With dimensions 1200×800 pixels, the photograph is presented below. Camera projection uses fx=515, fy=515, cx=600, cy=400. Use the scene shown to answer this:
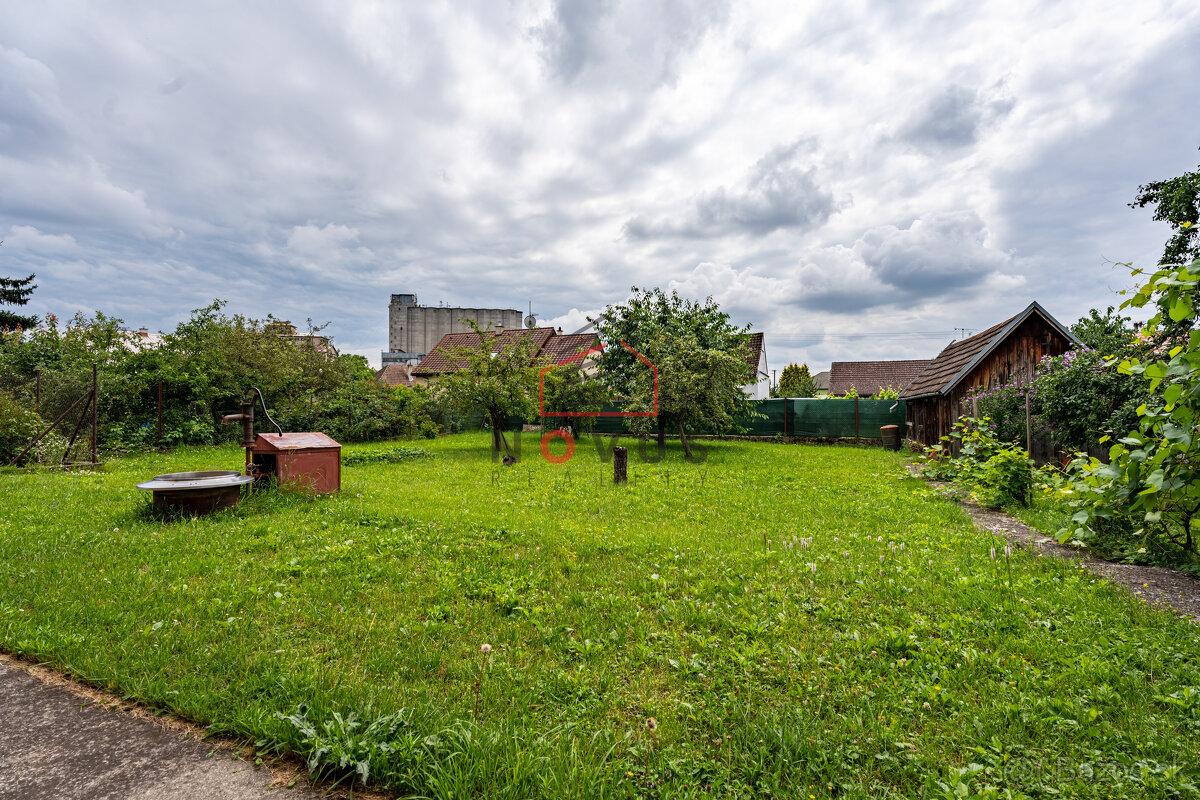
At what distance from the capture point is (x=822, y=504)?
303 inches

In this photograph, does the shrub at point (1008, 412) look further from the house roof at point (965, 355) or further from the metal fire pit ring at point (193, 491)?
the metal fire pit ring at point (193, 491)

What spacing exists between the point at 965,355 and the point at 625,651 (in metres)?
16.3

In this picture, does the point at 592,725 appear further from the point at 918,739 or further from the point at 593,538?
the point at 593,538

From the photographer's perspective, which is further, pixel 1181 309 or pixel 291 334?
pixel 291 334

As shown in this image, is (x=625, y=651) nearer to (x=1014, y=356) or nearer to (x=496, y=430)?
(x=496, y=430)

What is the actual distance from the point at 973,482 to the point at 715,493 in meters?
4.00

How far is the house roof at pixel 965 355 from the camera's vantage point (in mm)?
13805

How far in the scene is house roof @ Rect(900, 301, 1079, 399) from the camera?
13.8m

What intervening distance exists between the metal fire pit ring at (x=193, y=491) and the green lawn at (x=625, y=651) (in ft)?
1.05

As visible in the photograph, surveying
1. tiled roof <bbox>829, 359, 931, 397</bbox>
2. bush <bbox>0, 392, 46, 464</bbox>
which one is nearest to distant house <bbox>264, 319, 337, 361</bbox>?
bush <bbox>0, 392, 46, 464</bbox>

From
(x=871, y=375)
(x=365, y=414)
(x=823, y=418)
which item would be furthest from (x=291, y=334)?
(x=871, y=375)

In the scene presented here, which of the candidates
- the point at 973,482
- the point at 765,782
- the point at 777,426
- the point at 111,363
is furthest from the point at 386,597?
the point at 777,426

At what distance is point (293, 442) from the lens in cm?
771

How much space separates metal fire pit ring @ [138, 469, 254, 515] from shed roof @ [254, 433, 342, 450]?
3.16 ft
